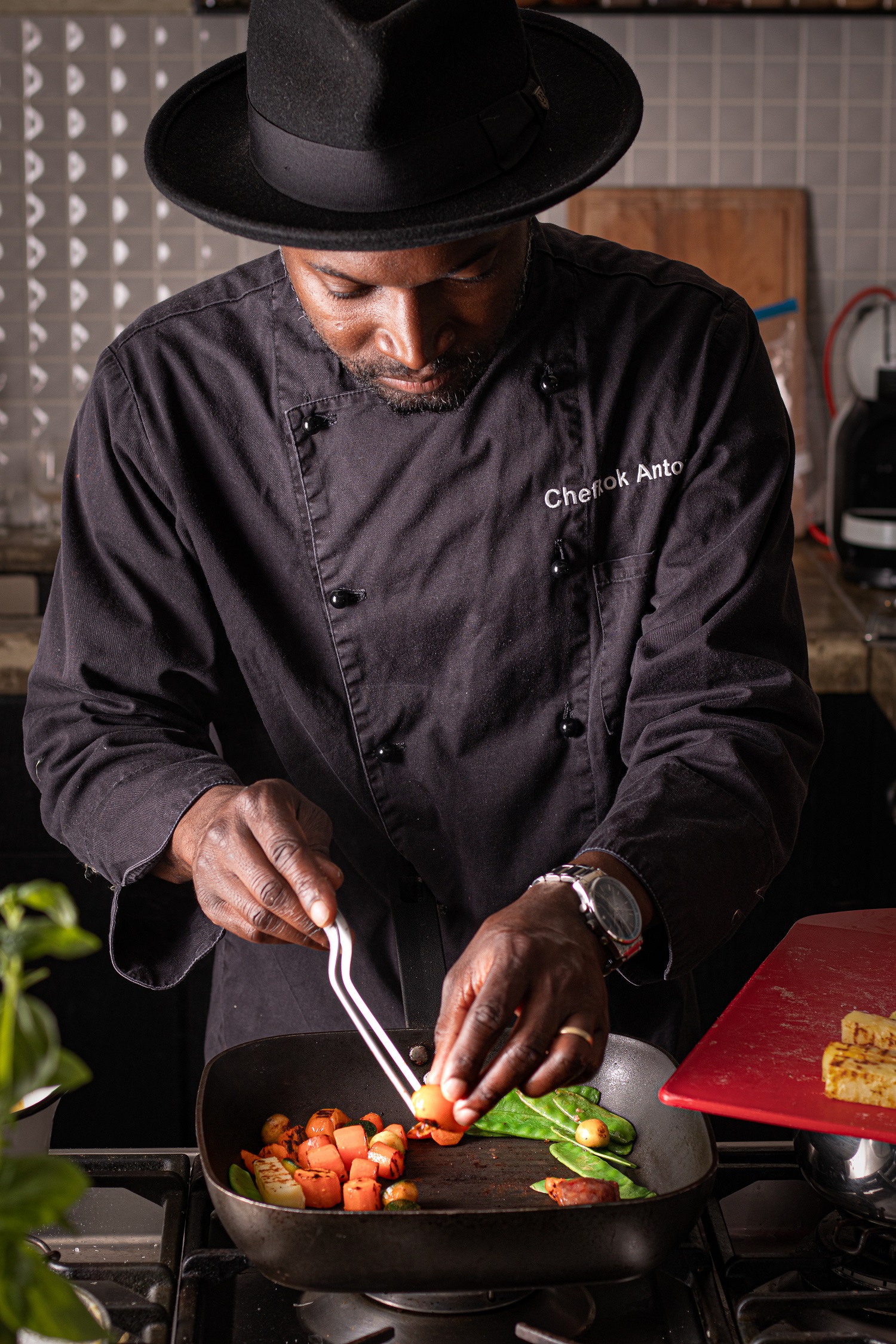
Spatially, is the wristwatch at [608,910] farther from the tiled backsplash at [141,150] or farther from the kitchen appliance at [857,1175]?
the tiled backsplash at [141,150]

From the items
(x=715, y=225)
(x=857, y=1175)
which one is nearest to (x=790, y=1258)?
(x=857, y=1175)

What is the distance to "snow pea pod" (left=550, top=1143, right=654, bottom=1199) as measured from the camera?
101 cm

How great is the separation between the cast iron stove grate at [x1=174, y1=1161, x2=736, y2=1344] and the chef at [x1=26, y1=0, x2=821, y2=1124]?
0.26m

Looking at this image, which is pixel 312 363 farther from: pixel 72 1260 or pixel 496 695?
pixel 72 1260

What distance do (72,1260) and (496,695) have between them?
627 mm

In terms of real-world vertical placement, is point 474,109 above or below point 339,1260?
above

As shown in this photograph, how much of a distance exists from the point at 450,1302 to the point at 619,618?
65 cm

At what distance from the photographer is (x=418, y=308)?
3.52ft

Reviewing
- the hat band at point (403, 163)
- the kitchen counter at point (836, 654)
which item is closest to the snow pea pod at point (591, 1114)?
the hat band at point (403, 163)

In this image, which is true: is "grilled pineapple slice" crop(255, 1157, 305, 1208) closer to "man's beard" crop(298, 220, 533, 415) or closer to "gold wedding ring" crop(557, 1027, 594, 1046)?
"gold wedding ring" crop(557, 1027, 594, 1046)

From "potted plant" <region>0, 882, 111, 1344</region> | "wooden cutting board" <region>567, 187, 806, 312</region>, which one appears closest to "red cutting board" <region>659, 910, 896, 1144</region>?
"potted plant" <region>0, 882, 111, 1344</region>

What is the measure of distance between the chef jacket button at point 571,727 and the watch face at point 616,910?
1.06 ft

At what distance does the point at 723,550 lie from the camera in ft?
4.15

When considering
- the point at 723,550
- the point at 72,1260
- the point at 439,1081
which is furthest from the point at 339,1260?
the point at 723,550
